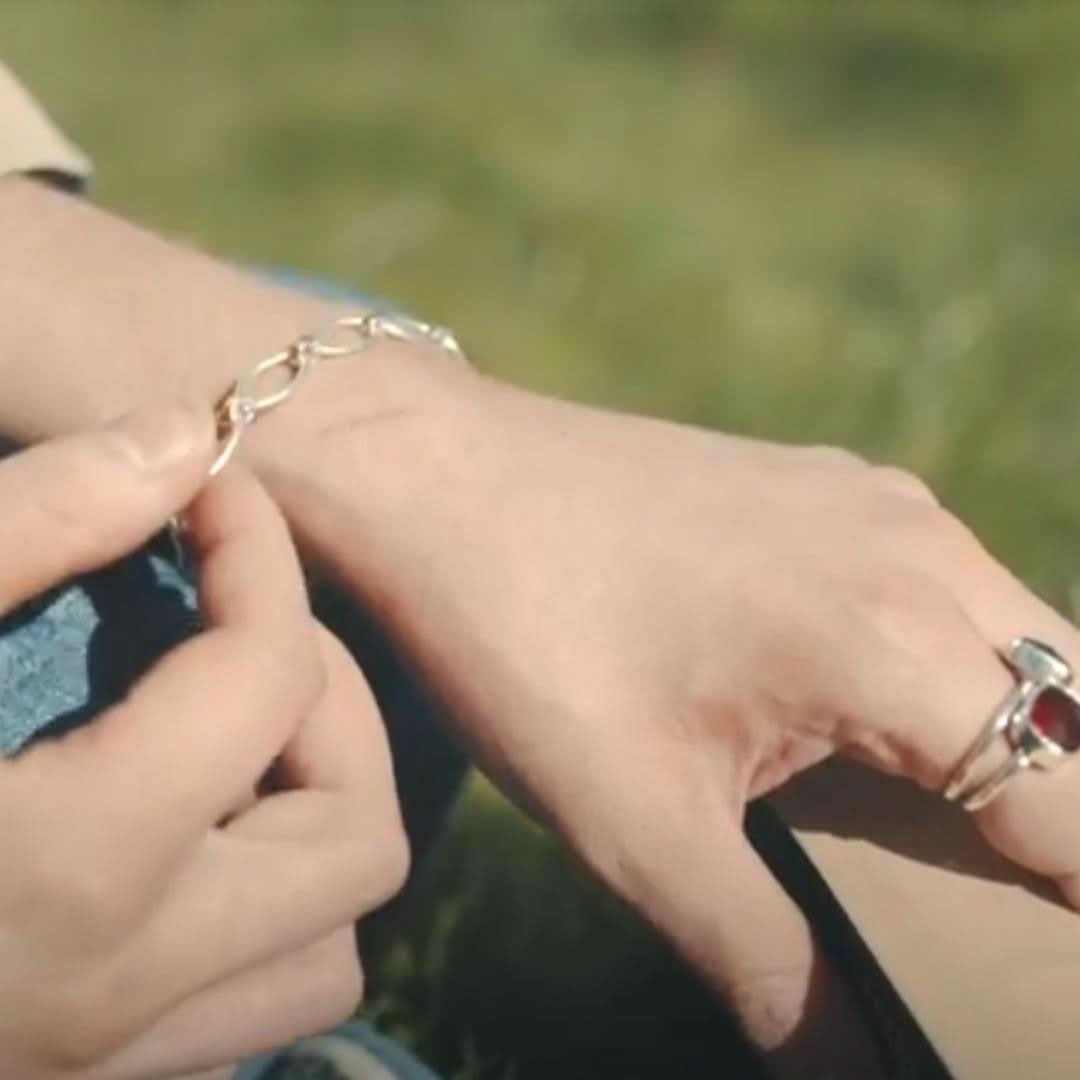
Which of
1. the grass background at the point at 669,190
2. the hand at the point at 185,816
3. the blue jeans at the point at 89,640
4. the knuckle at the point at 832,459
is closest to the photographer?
the hand at the point at 185,816

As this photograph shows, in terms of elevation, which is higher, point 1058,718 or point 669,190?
point 1058,718

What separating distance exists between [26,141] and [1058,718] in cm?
47

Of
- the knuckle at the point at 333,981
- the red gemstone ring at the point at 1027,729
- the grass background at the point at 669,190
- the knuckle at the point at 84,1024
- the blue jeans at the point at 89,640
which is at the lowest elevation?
the grass background at the point at 669,190

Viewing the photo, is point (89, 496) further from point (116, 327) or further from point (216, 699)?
point (116, 327)

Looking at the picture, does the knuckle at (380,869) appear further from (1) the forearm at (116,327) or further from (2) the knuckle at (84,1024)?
(1) the forearm at (116,327)

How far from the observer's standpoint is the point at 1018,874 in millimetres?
740

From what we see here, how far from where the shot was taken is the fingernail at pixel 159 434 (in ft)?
2.15

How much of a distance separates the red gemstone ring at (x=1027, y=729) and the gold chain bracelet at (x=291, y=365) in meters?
0.27

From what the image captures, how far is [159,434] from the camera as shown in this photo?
667mm

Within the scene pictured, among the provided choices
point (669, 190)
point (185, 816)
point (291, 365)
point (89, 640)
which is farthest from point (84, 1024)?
point (669, 190)

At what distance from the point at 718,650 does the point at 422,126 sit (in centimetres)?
100

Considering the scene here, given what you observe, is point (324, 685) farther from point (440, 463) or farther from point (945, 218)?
point (945, 218)

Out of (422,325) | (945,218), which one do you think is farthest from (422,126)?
(422,325)

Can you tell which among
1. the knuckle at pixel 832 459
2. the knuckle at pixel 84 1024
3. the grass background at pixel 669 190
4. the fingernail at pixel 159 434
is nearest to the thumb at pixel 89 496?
the fingernail at pixel 159 434
